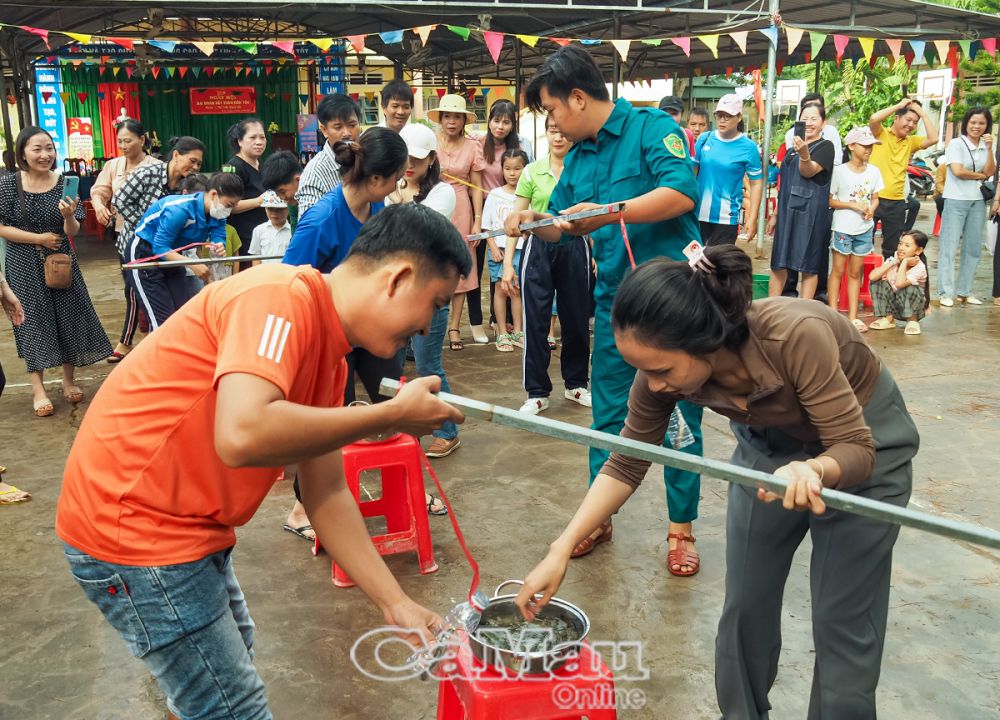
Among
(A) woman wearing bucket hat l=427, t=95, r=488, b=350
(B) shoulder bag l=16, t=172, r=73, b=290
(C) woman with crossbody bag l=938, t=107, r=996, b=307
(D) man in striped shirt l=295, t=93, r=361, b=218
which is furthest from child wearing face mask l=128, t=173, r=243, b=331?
(C) woman with crossbody bag l=938, t=107, r=996, b=307

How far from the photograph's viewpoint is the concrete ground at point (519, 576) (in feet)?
9.34

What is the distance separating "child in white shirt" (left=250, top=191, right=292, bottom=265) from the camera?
582 centimetres

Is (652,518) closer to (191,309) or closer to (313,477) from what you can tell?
(313,477)

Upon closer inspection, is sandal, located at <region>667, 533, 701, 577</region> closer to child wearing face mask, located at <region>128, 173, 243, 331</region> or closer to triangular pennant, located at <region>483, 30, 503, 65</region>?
child wearing face mask, located at <region>128, 173, 243, 331</region>

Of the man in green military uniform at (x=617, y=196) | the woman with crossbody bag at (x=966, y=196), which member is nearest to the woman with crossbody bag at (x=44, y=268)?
the man in green military uniform at (x=617, y=196)

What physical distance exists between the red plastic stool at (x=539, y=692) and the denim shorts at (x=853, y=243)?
635cm

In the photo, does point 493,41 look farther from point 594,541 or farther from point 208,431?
point 208,431

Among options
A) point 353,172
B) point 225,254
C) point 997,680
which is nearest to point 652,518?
point 997,680

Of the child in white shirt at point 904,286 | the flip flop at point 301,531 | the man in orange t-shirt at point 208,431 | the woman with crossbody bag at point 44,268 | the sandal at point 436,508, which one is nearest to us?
the man in orange t-shirt at point 208,431

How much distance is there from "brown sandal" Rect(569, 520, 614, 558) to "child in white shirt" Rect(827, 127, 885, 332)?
4.78 m

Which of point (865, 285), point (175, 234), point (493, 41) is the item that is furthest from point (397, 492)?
point (493, 41)

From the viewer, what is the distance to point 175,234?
18.7ft

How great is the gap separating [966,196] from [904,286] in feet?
5.20

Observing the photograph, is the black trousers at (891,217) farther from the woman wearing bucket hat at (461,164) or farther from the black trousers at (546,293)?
the black trousers at (546,293)
